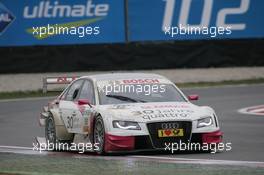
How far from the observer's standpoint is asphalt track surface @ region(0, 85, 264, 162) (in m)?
13.7

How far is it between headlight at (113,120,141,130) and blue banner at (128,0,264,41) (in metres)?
19.6

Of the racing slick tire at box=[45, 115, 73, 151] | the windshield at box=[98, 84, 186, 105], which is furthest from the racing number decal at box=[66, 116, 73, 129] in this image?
the windshield at box=[98, 84, 186, 105]

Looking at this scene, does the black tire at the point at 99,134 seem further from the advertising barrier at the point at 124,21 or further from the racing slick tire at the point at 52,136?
the advertising barrier at the point at 124,21

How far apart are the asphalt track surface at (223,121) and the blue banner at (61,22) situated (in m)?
4.26

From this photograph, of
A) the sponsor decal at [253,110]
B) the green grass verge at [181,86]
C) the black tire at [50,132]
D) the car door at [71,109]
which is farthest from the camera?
the green grass verge at [181,86]

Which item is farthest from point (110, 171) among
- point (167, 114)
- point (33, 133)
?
point (33, 133)

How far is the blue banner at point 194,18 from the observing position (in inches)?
1304

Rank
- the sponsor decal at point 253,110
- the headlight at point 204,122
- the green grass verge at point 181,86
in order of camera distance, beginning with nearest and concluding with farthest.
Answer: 1. the headlight at point 204,122
2. the sponsor decal at point 253,110
3. the green grass verge at point 181,86

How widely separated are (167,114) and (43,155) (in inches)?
71.4

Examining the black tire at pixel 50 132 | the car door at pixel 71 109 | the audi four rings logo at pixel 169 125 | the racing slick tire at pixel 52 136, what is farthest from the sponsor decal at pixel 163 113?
the black tire at pixel 50 132

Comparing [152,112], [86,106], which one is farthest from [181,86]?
[152,112]

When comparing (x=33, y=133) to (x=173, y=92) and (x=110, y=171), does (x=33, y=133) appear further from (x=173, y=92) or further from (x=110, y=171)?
(x=110, y=171)

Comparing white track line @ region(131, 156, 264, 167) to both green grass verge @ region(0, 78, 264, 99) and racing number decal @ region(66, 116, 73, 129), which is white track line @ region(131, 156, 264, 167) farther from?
green grass verge @ region(0, 78, 264, 99)

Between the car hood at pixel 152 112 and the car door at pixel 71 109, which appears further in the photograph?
the car door at pixel 71 109
